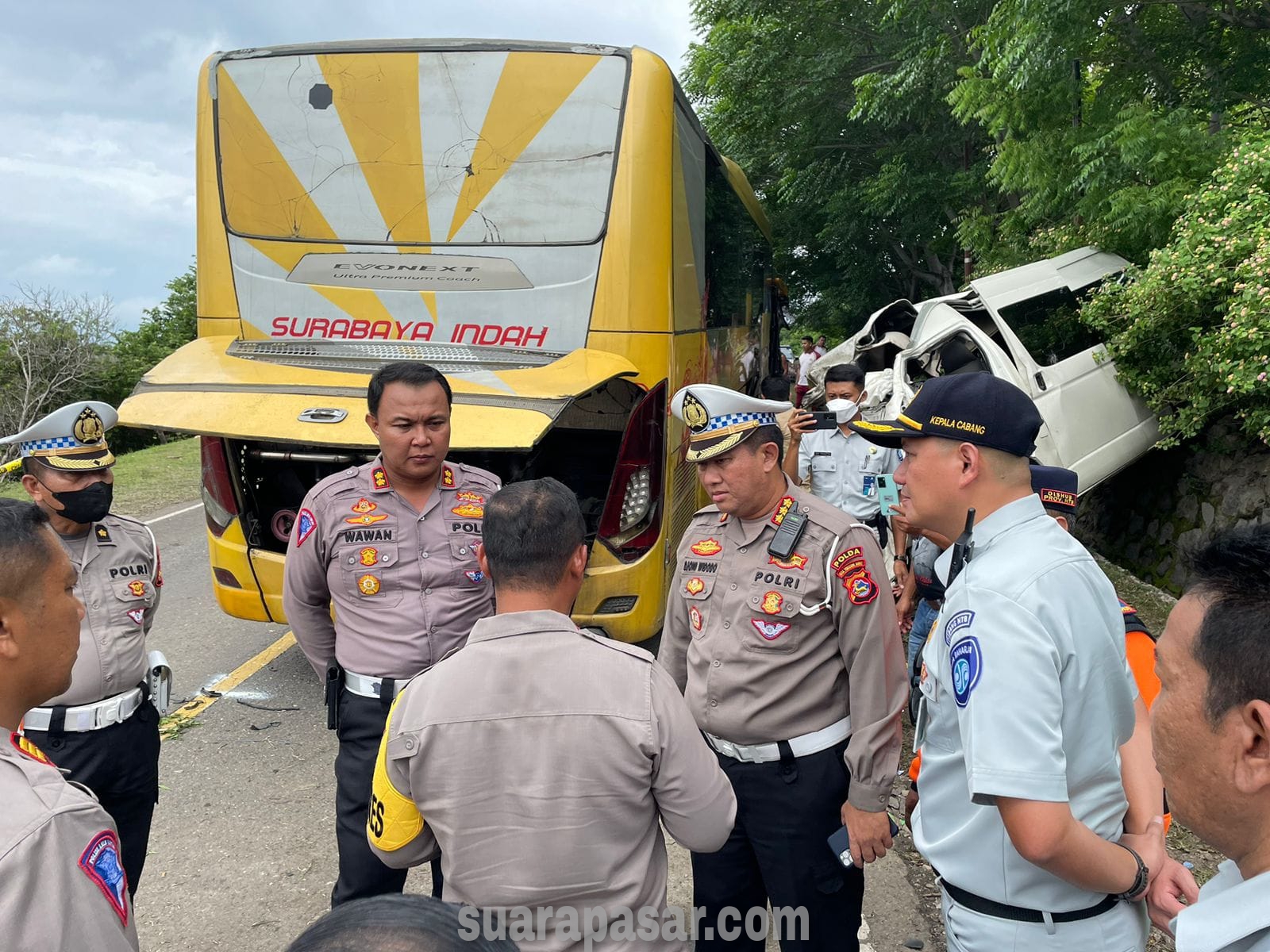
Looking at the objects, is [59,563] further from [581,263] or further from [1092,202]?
[1092,202]

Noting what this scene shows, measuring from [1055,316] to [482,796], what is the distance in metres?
7.76

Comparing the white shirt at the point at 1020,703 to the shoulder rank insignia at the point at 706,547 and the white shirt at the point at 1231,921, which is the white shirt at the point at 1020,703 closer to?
the white shirt at the point at 1231,921

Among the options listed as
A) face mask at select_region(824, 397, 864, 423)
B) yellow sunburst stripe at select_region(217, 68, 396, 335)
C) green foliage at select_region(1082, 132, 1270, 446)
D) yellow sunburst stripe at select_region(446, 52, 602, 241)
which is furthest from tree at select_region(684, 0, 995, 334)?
yellow sunburst stripe at select_region(217, 68, 396, 335)

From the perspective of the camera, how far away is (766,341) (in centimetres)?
1223

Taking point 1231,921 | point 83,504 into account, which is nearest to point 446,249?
point 83,504

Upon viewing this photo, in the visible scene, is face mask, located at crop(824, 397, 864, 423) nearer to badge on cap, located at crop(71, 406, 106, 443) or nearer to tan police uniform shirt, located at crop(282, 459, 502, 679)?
tan police uniform shirt, located at crop(282, 459, 502, 679)

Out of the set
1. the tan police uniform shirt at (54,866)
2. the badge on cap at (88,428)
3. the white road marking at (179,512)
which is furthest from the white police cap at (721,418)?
the white road marking at (179,512)

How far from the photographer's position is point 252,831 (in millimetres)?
3699

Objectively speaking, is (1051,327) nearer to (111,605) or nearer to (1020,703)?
(1020,703)

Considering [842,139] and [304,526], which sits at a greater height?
[842,139]

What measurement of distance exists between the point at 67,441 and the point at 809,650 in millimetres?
2407

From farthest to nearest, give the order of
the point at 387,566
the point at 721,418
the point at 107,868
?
1. the point at 387,566
2. the point at 721,418
3. the point at 107,868

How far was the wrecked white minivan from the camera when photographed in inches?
267

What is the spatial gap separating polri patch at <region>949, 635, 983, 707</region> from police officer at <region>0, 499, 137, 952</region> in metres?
1.38
